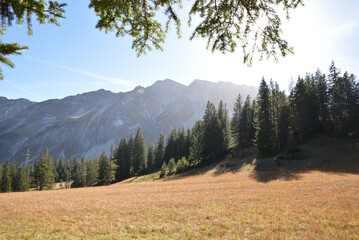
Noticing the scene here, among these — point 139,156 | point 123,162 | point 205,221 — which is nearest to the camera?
point 205,221

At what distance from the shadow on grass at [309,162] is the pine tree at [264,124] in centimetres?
279

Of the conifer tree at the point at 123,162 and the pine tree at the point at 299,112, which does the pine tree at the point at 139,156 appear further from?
the pine tree at the point at 299,112

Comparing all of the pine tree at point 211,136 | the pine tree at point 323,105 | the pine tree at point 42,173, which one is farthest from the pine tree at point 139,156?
the pine tree at point 323,105

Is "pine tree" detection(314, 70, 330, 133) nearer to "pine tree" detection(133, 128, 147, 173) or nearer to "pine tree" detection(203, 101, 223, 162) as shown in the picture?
"pine tree" detection(203, 101, 223, 162)

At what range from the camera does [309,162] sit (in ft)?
87.5

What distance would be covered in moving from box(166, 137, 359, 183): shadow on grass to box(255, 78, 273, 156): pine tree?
9.15 ft

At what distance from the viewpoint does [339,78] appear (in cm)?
4066

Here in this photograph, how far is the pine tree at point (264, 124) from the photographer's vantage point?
3347 cm

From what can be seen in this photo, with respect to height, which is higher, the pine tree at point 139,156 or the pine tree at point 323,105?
the pine tree at point 323,105

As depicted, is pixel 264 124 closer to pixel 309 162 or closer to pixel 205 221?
pixel 309 162

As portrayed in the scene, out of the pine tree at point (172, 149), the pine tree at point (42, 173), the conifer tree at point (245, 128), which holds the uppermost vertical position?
the conifer tree at point (245, 128)

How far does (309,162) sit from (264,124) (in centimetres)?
1028

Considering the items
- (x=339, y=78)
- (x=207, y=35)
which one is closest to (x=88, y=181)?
(x=207, y=35)

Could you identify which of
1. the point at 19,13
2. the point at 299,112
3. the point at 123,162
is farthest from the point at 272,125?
the point at 123,162
